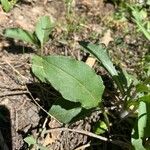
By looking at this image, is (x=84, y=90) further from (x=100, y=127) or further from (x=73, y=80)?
(x=100, y=127)

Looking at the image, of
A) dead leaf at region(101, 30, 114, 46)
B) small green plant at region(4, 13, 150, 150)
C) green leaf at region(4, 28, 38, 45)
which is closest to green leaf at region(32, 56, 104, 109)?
small green plant at region(4, 13, 150, 150)

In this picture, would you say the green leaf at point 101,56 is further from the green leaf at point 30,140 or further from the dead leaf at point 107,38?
the green leaf at point 30,140

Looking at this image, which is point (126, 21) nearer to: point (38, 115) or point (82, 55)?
point (82, 55)

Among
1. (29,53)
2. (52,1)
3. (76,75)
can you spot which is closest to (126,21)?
(52,1)

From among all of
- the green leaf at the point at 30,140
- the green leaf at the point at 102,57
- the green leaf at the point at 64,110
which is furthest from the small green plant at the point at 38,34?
the green leaf at the point at 30,140

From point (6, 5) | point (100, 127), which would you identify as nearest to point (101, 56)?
point (100, 127)

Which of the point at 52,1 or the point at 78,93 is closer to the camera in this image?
the point at 78,93

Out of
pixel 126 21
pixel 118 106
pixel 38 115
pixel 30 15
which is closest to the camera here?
pixel 38 115
